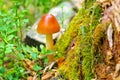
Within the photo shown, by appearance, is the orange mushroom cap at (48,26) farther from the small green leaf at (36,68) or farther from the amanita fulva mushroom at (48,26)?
the small green leaf at (36,68)

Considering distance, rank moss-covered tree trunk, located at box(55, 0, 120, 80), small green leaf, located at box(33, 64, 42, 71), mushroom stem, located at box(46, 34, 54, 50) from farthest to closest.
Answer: mushroom stem, located at box(46, 34, 54, 50) < small green leaf, located at box(33, 64, 42, 71) < moss-covered tree trunk, located at box(55, 0, 120, 80)

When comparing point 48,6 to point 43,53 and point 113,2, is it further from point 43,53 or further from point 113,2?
point 113,2

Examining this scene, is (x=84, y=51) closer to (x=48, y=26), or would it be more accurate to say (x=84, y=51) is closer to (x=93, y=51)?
(x=93, y=51)

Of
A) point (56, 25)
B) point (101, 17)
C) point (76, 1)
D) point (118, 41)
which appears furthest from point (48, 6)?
point (118, 41)

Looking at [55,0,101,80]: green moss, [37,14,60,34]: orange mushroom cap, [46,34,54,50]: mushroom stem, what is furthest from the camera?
[46,34,54,50]: mushroom stem

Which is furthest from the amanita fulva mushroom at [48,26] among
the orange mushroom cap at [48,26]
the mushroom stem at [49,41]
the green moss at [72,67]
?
the green moss at [72,67]

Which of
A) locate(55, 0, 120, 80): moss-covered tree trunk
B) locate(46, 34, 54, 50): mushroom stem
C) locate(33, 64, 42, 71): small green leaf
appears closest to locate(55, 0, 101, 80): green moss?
locate(55, 0, 120, 80): moss-covered tree trunk

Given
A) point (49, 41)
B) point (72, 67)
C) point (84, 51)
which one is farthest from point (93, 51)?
point (49, 41)

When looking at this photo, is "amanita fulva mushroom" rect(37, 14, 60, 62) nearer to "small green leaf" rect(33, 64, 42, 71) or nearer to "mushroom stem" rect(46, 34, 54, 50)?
"mushroom stem" rect(46, 34, 54, 50)

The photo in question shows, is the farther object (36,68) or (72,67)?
(36,68)
